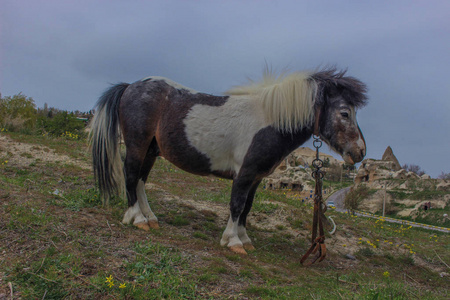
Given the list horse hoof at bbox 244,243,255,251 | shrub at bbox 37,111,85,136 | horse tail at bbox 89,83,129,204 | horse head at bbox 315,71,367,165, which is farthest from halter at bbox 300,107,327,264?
shrub at bbox 37,111,85,136

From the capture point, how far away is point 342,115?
3924 millimetres

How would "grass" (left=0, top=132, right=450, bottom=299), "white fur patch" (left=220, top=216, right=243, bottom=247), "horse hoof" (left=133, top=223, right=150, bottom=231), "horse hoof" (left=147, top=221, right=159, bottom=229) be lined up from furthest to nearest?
"horse hoof" (left=147, top=221, right=159, bottom=229), "horse hoof" (left=133, top=223, right=150, bottom=231), "white fur patch" (left=220, top=216, right=243, bottom=247), "grass" (left=0, top=132, right=450, bottom=299)

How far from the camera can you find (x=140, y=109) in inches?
176

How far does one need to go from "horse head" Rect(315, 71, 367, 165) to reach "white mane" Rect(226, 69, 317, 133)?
0.15 m

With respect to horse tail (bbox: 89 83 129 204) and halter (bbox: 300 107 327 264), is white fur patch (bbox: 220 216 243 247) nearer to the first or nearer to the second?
halter (bbox: 300 107 327 264)

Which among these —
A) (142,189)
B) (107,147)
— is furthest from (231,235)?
(107,147)

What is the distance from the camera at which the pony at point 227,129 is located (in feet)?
13.1

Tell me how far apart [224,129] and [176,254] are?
1.77m

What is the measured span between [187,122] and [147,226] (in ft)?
5.17

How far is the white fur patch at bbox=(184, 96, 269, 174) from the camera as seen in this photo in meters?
4.17

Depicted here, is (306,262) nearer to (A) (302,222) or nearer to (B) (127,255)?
(A) (302,222)

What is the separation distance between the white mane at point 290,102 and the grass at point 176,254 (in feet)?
5.94

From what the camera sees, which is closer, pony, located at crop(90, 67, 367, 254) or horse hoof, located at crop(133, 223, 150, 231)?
pony, located at crop(90, 67, 367, 254)

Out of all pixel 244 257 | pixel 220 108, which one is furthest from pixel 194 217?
pixel 220 108
